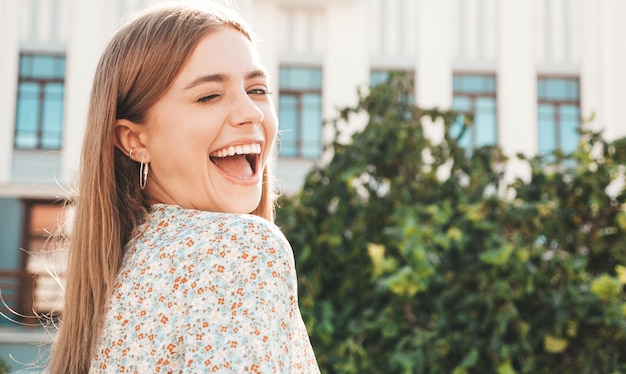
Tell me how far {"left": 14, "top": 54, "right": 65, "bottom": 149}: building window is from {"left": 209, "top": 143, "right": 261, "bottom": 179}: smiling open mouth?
13575mm

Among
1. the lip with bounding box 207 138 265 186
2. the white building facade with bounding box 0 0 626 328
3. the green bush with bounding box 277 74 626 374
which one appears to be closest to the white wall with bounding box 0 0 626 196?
the white building facade with bounding box 0 0 626 328

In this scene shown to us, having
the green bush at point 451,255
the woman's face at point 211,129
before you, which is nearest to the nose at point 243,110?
the woman's face at point 211,129

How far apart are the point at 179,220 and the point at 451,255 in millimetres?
2214

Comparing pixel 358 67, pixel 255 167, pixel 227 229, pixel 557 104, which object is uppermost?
pixel 358 67

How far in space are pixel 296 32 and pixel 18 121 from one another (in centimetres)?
540

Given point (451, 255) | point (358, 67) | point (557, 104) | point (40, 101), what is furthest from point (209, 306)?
point (557, 104)

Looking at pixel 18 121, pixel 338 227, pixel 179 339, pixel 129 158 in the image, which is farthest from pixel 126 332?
pixel 18 121

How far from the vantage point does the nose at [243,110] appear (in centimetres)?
126

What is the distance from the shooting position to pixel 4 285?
44.9 feet

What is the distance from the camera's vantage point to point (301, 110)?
1419cm

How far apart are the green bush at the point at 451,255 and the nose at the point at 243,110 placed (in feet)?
5.63

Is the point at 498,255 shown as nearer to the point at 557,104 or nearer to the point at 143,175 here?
the point at 143,175

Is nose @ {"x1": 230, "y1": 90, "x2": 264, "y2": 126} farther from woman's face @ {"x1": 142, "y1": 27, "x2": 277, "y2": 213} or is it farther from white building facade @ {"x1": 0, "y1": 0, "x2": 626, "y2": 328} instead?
white building facade @ {"x1": 0, "y1": 0, "x2": 626, "y2": 328}

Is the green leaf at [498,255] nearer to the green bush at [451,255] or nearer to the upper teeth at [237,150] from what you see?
the green bush at [451,255]
